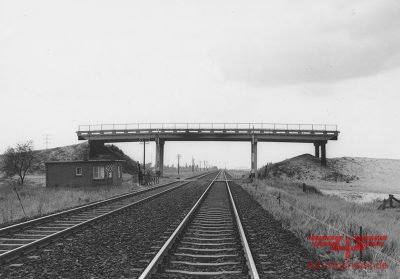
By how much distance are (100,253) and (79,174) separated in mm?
25392

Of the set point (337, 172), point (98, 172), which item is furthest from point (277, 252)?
point (337, 172)

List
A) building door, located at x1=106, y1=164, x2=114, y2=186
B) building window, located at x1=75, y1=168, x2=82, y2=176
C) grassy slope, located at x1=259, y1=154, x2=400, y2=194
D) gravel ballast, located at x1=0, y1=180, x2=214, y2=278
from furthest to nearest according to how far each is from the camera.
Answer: grassy slope, located at x1=259, y1=154, x2=400, y2=194, building door, located at x1=106, y1=164, x2=114, y2=186, building window, located at x1=75, y1=168, x2=82, y2=176, gravel ballast, located at x1=0, y1=180, x2=214, y2=278

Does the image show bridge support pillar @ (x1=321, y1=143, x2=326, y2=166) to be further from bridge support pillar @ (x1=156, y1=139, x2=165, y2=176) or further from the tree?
the tree

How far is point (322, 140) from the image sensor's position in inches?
2015

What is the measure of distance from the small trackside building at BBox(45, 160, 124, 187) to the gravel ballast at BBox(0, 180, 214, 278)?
20629 millimetres

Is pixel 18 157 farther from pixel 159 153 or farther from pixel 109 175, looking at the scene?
pixel 159 153

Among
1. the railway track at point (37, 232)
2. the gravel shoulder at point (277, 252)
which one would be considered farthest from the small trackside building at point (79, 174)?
the gravel shoulder at point (277, 252)

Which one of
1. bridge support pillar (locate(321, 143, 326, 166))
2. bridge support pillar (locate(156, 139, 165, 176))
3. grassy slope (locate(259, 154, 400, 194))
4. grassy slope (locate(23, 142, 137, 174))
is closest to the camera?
bridge support pillar (locate(156, 139, 165, 176))

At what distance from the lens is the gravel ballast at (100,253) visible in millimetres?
5996

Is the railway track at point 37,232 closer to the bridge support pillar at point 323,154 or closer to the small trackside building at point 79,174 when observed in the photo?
the small trackside building at point 79,174

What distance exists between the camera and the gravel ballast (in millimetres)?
5996

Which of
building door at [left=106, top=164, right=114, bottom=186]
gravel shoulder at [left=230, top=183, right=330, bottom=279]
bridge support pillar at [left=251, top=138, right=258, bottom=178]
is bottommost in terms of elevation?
gravel shoulder at [left=230, top=183, right=330, bottom=279]

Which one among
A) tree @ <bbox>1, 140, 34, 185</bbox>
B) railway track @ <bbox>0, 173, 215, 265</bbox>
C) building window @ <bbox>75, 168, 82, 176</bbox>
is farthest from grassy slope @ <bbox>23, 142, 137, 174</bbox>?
railway track @ <bbox>0, 173, 215, 265</bbox>

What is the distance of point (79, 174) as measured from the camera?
102ft
